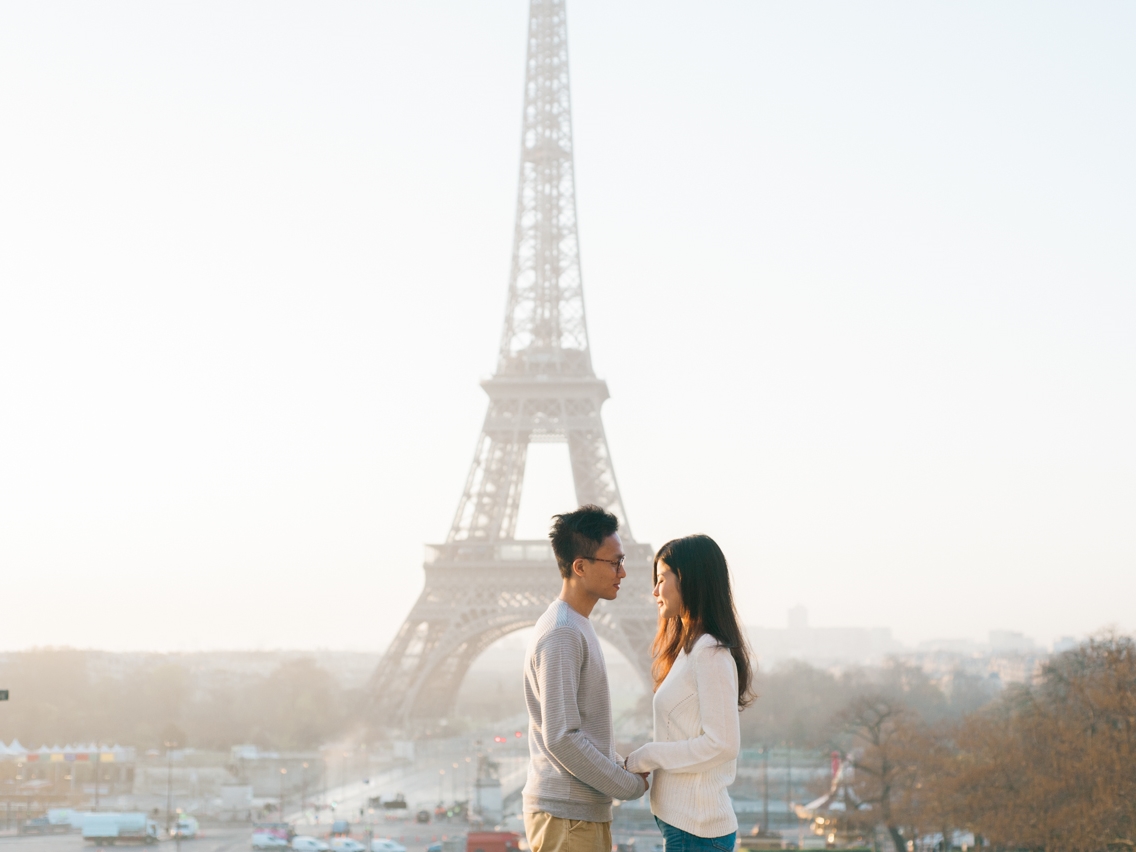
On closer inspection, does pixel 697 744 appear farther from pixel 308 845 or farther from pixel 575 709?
pixel 308 845

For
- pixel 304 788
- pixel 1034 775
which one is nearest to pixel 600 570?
pixel 1034 775

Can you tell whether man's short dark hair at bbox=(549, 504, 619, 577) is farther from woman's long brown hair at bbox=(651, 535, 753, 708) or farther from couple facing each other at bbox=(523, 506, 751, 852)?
woman's long brown hair at bbox=(651, 535, 753, 708)

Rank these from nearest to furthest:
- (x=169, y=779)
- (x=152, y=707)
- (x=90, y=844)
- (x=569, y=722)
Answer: (x=569, y=722) → (x=90, y=844) → (x=169, y=779) → (x=152, y=707)

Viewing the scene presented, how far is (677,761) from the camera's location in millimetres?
4160

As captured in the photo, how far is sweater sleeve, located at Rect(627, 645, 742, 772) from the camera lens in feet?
13.4

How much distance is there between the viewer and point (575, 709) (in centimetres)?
411

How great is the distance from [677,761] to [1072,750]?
1848cm

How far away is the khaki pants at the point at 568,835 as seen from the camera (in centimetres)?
421

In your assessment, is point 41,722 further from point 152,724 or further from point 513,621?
point 513,621

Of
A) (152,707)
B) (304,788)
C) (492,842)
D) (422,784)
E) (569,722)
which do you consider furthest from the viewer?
(152,707)

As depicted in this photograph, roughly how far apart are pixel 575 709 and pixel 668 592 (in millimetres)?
538

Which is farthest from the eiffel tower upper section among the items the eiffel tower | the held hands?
the held hands

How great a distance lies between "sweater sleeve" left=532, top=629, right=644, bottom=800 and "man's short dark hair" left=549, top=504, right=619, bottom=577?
0.95ft

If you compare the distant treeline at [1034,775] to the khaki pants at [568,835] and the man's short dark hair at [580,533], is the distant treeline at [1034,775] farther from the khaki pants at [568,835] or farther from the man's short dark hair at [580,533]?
the man's short dark hair at [580,533]
